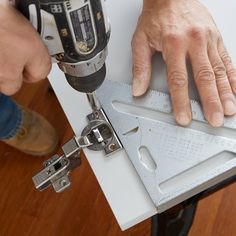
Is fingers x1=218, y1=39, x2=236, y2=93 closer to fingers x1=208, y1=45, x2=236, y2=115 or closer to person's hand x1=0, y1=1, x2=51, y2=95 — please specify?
fingers x1=208, y1=45, x2=236, y2=115

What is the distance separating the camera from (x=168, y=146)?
59 cm

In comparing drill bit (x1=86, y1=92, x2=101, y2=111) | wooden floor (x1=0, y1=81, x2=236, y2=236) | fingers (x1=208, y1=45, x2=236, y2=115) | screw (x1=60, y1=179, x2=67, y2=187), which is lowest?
wooden floor (x1=0, y1=81, x2=236, y2=236)

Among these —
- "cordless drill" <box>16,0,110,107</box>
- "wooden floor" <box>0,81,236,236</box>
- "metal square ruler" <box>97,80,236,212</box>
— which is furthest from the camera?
"wooden floor" <box>0,81,236,236</box>

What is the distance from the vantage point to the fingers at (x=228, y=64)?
655mm

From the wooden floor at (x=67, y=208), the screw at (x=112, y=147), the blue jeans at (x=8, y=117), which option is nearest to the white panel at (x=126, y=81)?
the screw at (x=112, y=147)

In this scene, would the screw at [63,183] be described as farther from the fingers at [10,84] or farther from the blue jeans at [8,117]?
the blue jeans at [8,117]

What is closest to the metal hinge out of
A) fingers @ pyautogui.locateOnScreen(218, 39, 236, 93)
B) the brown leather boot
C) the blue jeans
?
fingers @ pyautogui.locateOnScreen(218, 39, 236, 93)

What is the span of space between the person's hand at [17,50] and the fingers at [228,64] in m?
0.32

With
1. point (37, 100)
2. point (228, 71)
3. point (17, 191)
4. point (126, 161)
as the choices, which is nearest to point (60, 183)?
point (126, 161)

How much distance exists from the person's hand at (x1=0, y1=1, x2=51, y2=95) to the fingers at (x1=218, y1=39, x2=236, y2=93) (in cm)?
32

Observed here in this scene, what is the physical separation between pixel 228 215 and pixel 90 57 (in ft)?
2.91

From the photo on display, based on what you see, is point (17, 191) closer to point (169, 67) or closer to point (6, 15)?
point (169, 67)

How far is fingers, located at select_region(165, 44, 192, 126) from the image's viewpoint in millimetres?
607

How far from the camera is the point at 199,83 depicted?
0.65 metres
